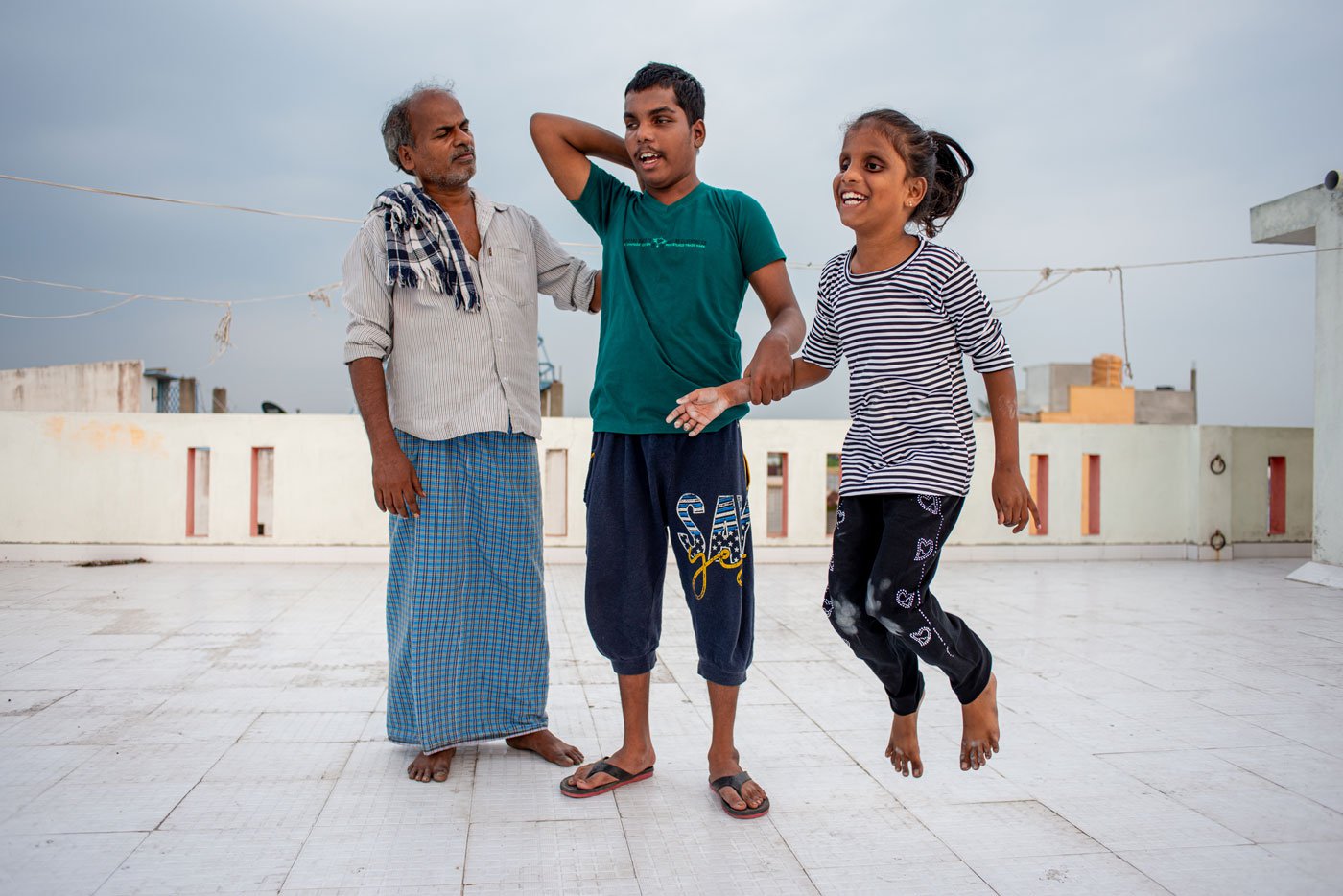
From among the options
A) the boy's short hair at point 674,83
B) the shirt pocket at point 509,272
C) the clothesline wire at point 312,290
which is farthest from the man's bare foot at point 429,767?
the clothesline wire at point 312,290

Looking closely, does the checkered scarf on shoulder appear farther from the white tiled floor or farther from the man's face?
the white tiled floor

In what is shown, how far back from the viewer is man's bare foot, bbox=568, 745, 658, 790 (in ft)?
7.50

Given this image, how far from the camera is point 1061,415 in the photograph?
21906 millimetres

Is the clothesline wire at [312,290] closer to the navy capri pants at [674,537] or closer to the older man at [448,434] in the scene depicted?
the older man at [448,434]

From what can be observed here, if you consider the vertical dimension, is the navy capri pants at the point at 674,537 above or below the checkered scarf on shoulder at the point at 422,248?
below

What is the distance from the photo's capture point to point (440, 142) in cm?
248

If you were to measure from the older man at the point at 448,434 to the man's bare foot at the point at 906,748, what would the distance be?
0.86 meters

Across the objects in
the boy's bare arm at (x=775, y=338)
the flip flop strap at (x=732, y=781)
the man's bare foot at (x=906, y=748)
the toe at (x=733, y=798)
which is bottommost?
the toe at (x=733, y=798)

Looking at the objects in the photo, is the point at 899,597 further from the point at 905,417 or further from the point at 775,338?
the point at 775,338

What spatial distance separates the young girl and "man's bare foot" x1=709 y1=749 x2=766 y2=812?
33 centimetres

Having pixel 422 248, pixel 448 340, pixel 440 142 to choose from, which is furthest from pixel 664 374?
pixel 440 142

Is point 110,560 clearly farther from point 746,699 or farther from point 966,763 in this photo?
point 966,763

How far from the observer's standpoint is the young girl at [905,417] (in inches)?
75.2

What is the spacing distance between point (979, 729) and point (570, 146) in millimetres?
1616
